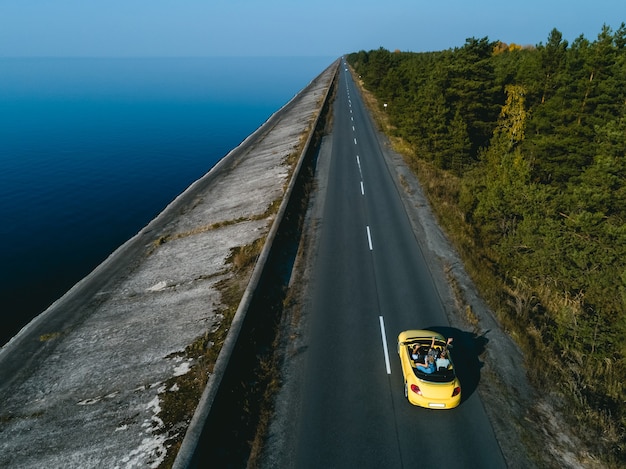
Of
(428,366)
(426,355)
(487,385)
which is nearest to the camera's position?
(428,366)

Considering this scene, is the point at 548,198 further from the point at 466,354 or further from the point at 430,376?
the point at 430,376

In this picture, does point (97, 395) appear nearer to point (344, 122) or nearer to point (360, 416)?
point (360, 416)

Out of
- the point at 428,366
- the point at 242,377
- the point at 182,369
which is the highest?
the point at 428,366

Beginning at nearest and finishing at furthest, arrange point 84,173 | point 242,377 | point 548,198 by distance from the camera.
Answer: point 242,377
point 548,198
point 84,173

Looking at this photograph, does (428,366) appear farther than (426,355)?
No

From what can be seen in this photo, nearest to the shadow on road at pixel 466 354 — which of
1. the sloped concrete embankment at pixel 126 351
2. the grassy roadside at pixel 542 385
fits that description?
the grassy roadside at pixel 542 385

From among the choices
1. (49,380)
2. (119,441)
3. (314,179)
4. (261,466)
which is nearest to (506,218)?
(314,179)

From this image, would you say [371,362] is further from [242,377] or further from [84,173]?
[84,173]

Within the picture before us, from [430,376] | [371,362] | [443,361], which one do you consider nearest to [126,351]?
[371,362]

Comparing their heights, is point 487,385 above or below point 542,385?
below
